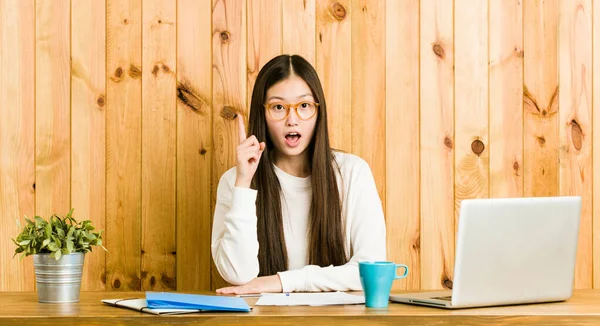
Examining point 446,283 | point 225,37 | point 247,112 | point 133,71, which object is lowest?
point 446,283

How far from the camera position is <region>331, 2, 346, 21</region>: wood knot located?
254 cm

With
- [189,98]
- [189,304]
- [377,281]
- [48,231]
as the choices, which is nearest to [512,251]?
[377,281]

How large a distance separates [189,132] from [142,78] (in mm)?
244

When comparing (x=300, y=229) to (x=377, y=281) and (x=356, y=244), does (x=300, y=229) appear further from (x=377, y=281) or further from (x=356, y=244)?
(x=377, y=281)

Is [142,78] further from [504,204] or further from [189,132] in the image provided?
[504,204]

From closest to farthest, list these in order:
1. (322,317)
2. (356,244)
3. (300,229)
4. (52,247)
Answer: (322,317) < (52,247) < (356,244) < (300,229)

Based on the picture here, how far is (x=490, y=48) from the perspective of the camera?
8.39ft

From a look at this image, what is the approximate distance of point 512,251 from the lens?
1.50 metres

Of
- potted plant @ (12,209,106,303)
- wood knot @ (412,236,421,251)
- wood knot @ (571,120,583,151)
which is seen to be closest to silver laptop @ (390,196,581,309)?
potted plant @ (12,209,106,303)

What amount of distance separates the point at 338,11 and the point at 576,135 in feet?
3.07

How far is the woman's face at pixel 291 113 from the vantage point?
2254 mm

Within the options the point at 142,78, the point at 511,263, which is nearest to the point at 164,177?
the point at 142,78

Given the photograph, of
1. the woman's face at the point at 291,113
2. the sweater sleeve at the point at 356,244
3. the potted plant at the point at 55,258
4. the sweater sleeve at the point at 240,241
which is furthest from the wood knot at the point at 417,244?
the potted plant at the point at 55,258

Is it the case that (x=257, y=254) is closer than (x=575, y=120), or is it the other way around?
(x=257, y=254)
